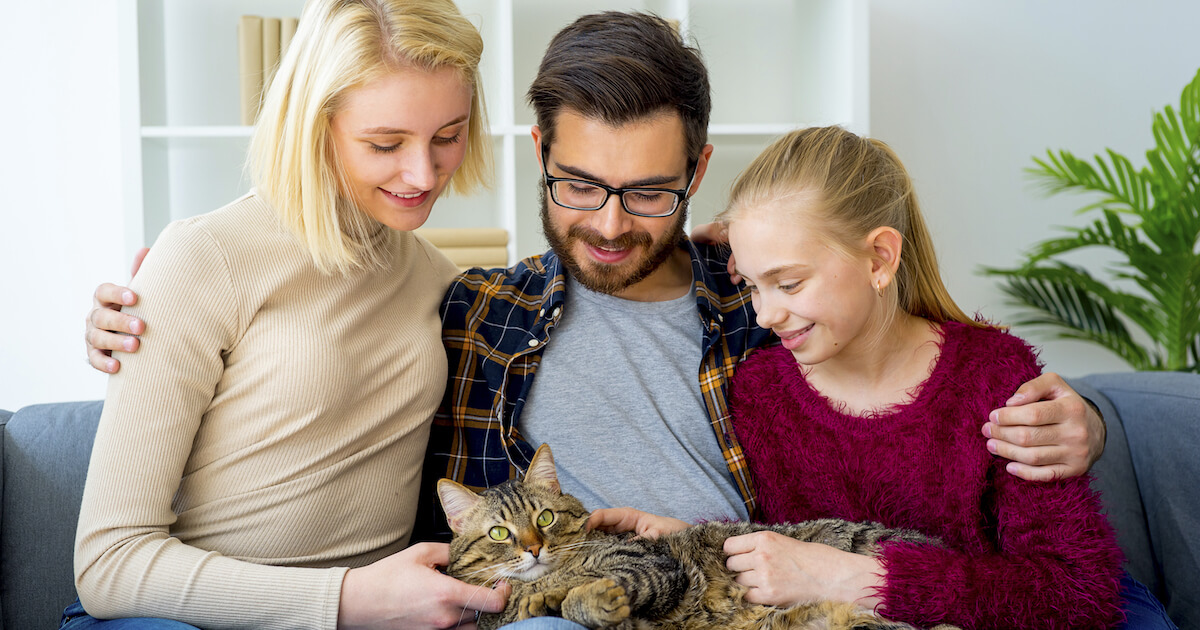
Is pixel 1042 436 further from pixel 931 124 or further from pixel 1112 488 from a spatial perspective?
pixel 931 124

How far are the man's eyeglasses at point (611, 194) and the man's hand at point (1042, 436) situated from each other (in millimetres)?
725

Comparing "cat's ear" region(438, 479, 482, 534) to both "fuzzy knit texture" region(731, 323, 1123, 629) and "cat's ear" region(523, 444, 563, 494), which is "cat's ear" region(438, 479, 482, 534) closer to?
"cat's ear" region(523, 444, 563, 494)

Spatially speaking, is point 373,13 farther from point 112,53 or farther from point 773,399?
point 112,53

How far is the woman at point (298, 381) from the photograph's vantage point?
4.07 ft

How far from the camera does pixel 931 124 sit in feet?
10.4

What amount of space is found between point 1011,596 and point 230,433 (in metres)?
1.30

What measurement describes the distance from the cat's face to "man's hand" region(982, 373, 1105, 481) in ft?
2.43

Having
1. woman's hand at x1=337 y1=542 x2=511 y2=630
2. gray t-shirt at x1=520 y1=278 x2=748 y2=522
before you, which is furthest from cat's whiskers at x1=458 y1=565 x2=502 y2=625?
gray t-shirt at x1=520 y1=278 x2=748 y2=522

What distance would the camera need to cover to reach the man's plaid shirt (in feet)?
5.72

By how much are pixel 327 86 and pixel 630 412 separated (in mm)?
863

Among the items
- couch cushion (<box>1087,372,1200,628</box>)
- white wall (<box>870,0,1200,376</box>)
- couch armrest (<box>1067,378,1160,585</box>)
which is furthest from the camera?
white wall (<box>870,0,1200,376</box>)

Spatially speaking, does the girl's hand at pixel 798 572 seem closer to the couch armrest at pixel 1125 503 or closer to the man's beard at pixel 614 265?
the man's beard at pixel 614 265

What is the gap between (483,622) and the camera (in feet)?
4.34

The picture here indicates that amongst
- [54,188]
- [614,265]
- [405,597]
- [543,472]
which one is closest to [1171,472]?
[614,265]
